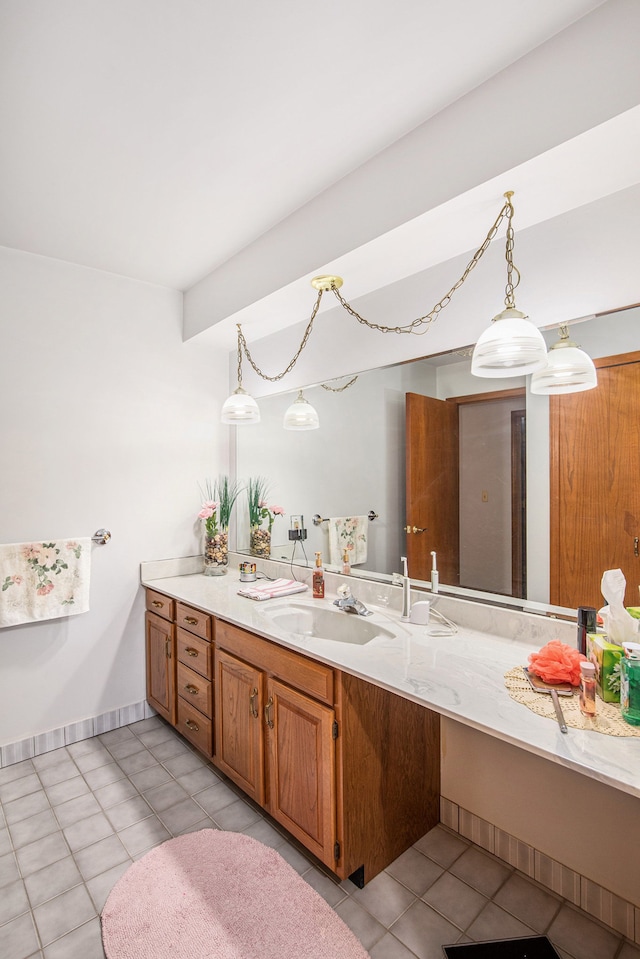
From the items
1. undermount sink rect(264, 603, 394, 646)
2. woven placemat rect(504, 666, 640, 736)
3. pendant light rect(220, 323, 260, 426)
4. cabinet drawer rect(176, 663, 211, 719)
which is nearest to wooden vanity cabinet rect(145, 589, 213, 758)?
cabinet drawer rect(176, 663, 211, 719)

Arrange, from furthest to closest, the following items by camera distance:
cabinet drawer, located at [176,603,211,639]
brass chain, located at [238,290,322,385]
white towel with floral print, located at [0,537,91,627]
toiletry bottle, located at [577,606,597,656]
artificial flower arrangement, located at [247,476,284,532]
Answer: artificial flower arrangement, located at [247,476,284,532] < brass chain, located at [238,290,322,385] < white towel with floral print, located at [0,537,91,627] < cabinet drawer, located at [176,603,211,639] < toiletry bottle, located at [577,606,597,656]

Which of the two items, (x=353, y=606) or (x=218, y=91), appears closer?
(x=218, y=91)

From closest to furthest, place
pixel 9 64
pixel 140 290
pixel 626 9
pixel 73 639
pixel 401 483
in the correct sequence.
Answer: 1. pixel 626 9
2. pixel 9 64
3. pixel 401 483
4. pixel 73 639
5. pixel 140 290

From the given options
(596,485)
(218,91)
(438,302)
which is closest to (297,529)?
(438,302)

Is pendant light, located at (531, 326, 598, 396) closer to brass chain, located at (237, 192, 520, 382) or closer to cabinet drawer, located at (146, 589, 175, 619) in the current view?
brass chain, located at (237, 192, 520, 382)

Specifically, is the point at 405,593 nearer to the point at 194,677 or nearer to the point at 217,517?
the point at 194,677

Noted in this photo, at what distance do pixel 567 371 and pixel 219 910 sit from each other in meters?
2.02

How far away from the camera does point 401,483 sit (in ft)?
7.00

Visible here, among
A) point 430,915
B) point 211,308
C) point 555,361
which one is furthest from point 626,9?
point 430,915

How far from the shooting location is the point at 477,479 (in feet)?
6.04

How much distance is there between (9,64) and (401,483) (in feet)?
6.17

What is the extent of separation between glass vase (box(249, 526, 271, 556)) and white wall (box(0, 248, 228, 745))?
41 centimetres

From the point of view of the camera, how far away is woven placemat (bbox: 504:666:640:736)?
1098 millimetres

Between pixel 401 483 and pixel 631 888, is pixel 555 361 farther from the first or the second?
pixel 631 888
